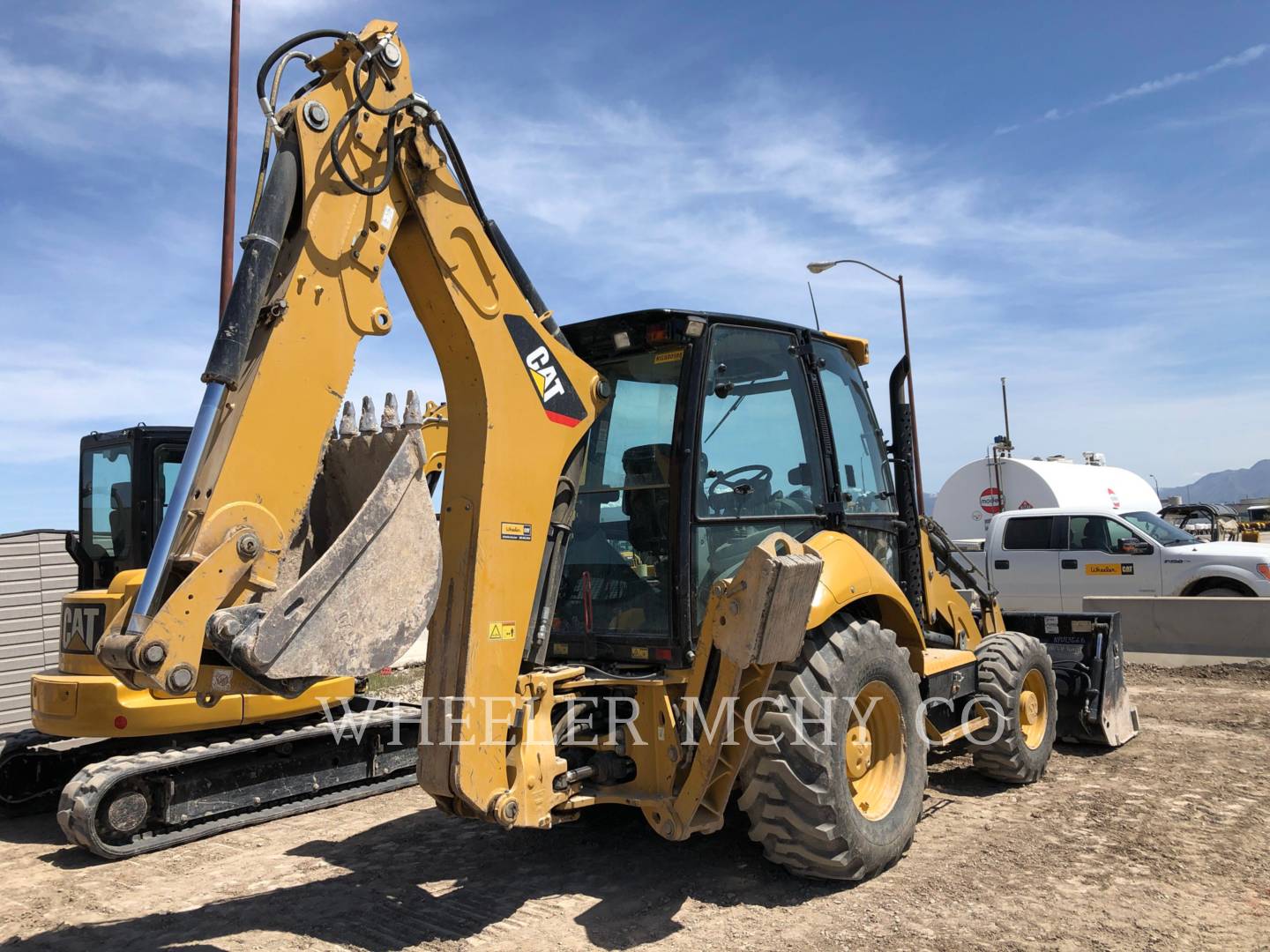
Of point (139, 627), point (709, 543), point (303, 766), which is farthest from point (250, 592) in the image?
point (303, 766)

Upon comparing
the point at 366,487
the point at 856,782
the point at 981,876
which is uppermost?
the point at 366,487

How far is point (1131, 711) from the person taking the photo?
25.5 ft

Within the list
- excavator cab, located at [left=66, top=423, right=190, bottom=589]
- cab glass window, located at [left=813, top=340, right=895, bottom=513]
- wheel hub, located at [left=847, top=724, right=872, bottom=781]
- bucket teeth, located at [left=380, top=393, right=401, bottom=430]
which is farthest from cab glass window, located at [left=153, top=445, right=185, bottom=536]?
wheel hub, located at [left=847, top=724, right=872, bottom=781]

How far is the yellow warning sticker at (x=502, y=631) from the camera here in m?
3.96

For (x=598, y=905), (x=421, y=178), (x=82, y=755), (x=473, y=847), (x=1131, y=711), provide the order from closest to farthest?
1. (x=421, y=178)
2. (x=598, y=905)
3. (x=473, y=847)
4. (x=82, y=755)
5. (x=1131, y=711)

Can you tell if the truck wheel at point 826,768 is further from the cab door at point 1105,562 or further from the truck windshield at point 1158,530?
the truck windshield at point 1158,530

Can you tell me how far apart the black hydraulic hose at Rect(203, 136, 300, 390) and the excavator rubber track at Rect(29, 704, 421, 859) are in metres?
3.71

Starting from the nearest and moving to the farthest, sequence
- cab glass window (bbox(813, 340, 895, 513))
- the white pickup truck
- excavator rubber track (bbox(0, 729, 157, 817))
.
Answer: cab glass window (bbox(813, 340, 895, 513)), excavator rubber track (bbox(0, 729, 157, 817)), the white pickup truck

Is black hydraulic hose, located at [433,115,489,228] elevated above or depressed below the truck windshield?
above

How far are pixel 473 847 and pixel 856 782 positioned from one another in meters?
2.08

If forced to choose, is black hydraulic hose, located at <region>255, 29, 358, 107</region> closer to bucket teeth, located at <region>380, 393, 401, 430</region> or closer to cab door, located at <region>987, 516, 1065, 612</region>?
bucket teeth, located at <region>380, 393, 401, 430</region>

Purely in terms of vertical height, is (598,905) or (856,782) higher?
(856,782)

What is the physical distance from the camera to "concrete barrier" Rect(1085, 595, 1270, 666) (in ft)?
34.5

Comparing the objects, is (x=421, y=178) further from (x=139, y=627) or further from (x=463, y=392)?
(x=139, y=627)
